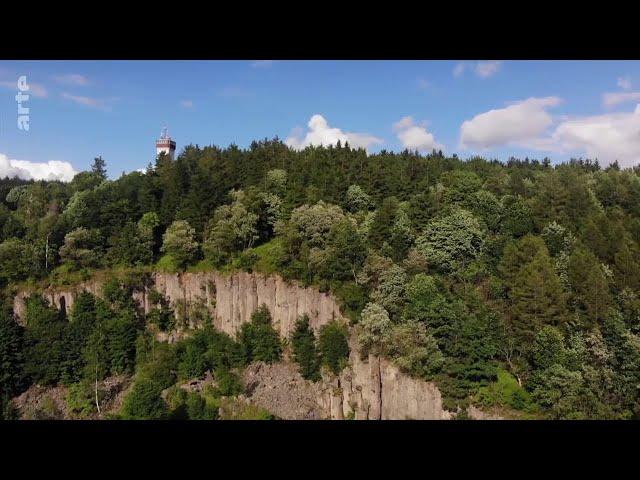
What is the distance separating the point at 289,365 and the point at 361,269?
613cm

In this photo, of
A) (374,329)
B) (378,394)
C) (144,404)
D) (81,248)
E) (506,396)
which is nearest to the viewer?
(506,396)

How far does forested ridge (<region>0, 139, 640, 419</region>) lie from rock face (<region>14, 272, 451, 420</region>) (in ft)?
2.10

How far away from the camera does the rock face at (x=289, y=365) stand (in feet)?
63.0

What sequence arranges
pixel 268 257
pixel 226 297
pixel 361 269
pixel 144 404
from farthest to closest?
pixel 268 257 → pixel 226 297 → pixel 361 269 → pixel 144 404

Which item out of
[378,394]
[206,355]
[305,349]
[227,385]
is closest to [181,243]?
[206,355]

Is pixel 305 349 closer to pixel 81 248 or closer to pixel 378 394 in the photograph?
pixel 378 394

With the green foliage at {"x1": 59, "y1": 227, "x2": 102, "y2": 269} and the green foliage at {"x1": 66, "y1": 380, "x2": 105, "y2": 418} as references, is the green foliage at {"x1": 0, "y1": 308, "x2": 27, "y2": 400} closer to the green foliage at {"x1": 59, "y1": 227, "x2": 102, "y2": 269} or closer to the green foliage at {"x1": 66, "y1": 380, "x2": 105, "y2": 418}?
the green foliage at {"x1": 66, "y1": 380, "x2": 105, "y2": 418}

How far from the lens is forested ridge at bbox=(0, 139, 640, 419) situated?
17578mm

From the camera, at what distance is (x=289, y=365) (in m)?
23.5

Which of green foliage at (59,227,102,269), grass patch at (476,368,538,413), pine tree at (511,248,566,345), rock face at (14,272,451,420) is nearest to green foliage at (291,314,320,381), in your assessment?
rock face at (14,272,451,420)

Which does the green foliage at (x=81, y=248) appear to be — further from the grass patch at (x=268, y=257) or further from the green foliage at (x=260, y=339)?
the green foliage at (x=260, y=339)
